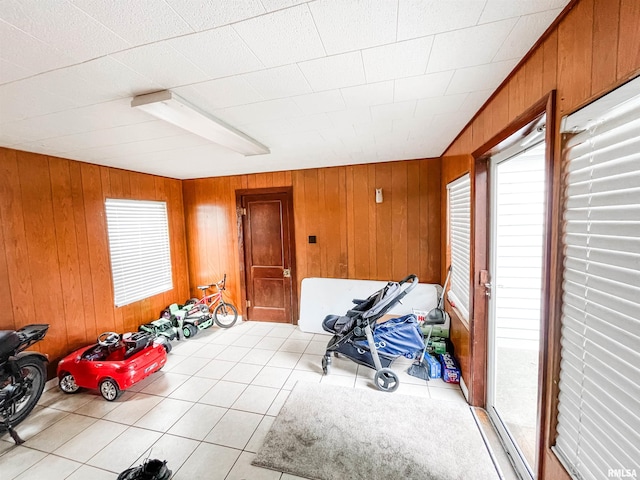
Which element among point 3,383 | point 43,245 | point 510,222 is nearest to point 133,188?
point 43,245

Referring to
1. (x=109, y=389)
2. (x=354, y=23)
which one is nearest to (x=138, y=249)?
(x=109, y=389)

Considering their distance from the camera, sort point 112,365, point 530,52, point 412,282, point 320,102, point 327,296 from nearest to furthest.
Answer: point 530,52 → point 320,102 → point 112,365 → point 412,282 → point 327,296

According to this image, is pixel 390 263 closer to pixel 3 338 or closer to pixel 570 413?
pixel 570 413

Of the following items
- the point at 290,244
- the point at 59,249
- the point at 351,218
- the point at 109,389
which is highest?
the point at 351,218

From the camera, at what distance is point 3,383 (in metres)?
2.06

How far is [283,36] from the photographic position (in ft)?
3.58

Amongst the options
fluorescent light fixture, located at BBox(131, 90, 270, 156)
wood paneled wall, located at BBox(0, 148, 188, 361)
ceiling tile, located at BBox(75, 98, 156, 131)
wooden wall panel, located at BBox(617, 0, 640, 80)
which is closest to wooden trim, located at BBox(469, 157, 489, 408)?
wooden wall panel, located at BBox(617, 0, 640, 80)

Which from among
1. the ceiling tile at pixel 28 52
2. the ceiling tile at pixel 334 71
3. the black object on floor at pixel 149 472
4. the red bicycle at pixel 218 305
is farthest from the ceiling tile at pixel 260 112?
the red bicycle at pixel 218 305

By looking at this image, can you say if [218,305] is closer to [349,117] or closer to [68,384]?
[68,384]

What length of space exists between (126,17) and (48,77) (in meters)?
0.76

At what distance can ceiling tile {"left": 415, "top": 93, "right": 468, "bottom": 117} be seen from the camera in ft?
5.60

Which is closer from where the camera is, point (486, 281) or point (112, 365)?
point (486, 281)

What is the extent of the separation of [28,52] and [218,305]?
3.54 m

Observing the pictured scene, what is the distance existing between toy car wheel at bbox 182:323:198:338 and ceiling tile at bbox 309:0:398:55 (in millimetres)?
3814
